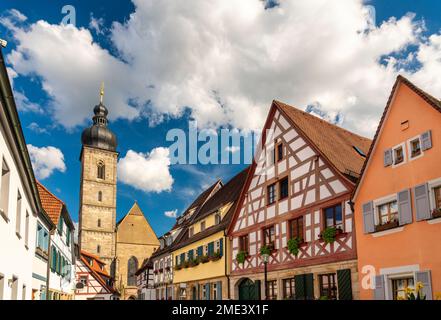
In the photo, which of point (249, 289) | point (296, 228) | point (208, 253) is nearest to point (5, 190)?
point (296, 228)

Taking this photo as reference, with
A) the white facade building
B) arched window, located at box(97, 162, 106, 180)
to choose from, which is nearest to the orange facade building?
the white facade building

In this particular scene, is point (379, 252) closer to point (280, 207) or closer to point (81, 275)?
point (280, 207)

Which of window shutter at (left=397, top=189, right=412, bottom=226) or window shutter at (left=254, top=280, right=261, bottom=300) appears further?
window shutter at (left=254, top=280, right=261, bottom=300)

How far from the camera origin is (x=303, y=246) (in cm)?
1847

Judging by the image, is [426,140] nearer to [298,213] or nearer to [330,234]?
[330,234]

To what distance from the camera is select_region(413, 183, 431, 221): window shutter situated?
1316cm

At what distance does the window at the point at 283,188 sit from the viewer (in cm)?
2050

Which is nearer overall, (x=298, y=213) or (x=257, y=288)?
(x=298, y=213)

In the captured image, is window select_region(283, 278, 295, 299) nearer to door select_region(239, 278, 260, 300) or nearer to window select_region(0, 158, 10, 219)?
door select_region(239, 278, 260, 300)

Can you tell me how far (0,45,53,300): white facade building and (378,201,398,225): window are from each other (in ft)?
35.4

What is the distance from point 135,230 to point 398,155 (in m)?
59.5

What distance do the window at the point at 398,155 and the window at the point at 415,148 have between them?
0.43 metres

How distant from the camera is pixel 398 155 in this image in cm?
1490
